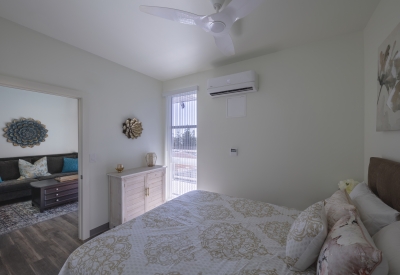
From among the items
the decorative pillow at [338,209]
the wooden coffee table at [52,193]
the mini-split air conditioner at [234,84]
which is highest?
the mini-split air conditioner at [234,84]

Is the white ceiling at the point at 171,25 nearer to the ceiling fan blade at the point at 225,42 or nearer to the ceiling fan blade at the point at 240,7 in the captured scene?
the ceiling fan blade at the point at 225,42

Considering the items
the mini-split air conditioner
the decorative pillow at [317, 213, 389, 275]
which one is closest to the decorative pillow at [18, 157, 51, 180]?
the mini-split air conditioner

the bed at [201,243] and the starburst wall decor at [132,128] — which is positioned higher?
the starburst wall decor at [132,128]

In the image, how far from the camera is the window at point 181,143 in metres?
3.15

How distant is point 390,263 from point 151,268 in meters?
1.14

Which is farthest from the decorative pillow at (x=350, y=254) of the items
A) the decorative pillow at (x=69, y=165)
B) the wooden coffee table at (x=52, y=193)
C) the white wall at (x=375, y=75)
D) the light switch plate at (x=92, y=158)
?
the decorative pillow at (x=69, y=165)

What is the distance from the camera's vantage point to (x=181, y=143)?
3.32 metres

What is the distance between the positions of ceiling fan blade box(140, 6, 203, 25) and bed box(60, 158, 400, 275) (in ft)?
5.68

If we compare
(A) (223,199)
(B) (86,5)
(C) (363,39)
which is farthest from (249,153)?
(B) (86,5)

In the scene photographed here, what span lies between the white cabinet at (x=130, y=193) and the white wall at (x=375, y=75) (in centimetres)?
288

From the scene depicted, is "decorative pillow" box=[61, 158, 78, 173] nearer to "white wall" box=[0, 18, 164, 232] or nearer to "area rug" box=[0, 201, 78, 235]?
"area rug" box=[0, 201, 78, 235]

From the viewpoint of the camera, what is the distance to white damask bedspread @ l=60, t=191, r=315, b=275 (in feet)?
3.13

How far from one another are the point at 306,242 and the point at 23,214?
439 cm

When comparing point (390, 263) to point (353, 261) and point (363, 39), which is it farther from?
point (363, 39)
